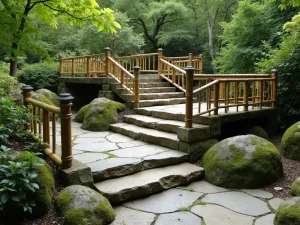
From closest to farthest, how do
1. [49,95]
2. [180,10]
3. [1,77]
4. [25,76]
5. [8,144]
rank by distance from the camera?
[8,144] → [1,77] → [49,95] → [25,76] → [180,10]

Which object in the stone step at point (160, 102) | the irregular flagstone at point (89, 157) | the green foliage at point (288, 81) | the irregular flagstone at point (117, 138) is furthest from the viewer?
the stone step at point (160, 102)

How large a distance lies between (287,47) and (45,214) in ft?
21.2

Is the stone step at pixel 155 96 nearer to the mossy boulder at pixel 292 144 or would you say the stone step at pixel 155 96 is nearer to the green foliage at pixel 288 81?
the green foliage at pixel 288 81

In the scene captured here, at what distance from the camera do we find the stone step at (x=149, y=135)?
5094 millimetres

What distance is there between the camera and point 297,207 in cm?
271

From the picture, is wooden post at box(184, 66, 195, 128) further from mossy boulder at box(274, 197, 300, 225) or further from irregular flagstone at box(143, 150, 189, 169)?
mossy boulder at box(274, 197, 300, 225)

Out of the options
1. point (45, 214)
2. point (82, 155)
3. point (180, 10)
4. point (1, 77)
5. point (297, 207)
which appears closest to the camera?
point (297, 207)

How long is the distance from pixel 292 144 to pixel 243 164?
151cm

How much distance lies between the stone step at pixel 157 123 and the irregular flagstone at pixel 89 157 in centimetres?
158

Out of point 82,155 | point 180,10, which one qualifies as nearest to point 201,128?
point 82,155

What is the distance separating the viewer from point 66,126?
3.35 m

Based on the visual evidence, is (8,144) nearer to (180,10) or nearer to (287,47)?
(287,47)

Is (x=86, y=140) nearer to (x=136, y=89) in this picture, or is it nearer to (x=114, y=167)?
(x=114, y=167)

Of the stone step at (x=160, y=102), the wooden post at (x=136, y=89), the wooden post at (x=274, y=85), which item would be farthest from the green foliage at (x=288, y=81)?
the wooden post at (x=136, y=89)
